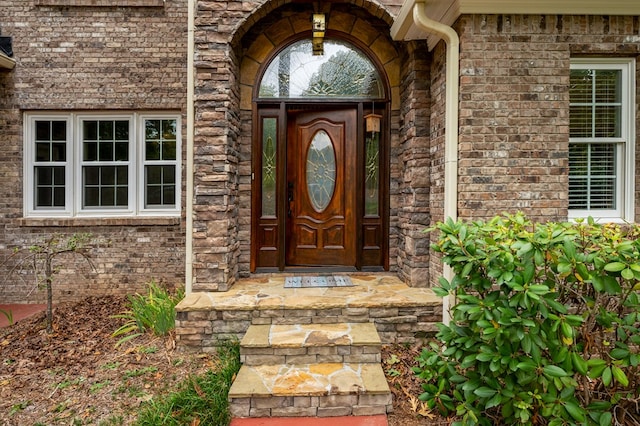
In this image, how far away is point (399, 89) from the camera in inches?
187

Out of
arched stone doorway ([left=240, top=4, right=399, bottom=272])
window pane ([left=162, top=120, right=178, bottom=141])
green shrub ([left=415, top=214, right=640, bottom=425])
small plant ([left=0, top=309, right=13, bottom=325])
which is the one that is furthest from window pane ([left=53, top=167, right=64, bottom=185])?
green shrub ([left=415, top=214, right=640, bottom=425])

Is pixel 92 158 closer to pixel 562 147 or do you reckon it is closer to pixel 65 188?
pixel 65 188

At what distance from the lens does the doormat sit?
4.28 metres

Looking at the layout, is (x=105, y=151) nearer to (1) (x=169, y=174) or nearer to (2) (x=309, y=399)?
(1) (x=169, y=174)

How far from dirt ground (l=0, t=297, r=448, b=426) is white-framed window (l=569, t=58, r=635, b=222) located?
2388 mm

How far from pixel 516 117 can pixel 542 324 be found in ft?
6.51

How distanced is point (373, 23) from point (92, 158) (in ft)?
14.7

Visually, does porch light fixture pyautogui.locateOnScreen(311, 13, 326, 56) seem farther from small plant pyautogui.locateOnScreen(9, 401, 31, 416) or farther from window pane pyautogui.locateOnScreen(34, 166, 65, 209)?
small plant pyautogui.locateOnScreen(9, 401, 31, 416)

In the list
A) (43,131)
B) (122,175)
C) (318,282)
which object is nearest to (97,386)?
(318,282)

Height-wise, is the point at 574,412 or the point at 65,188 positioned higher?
the point at 65,188

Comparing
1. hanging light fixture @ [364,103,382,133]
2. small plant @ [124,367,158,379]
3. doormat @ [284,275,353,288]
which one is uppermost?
hanging light fixture @ [364,103,382,133]

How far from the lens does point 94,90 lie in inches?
211

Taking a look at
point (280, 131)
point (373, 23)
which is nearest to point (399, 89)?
point (373, 23)

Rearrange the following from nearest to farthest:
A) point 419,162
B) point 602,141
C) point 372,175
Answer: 1. point 602,141
2. point 419,162
3. point 372,175
